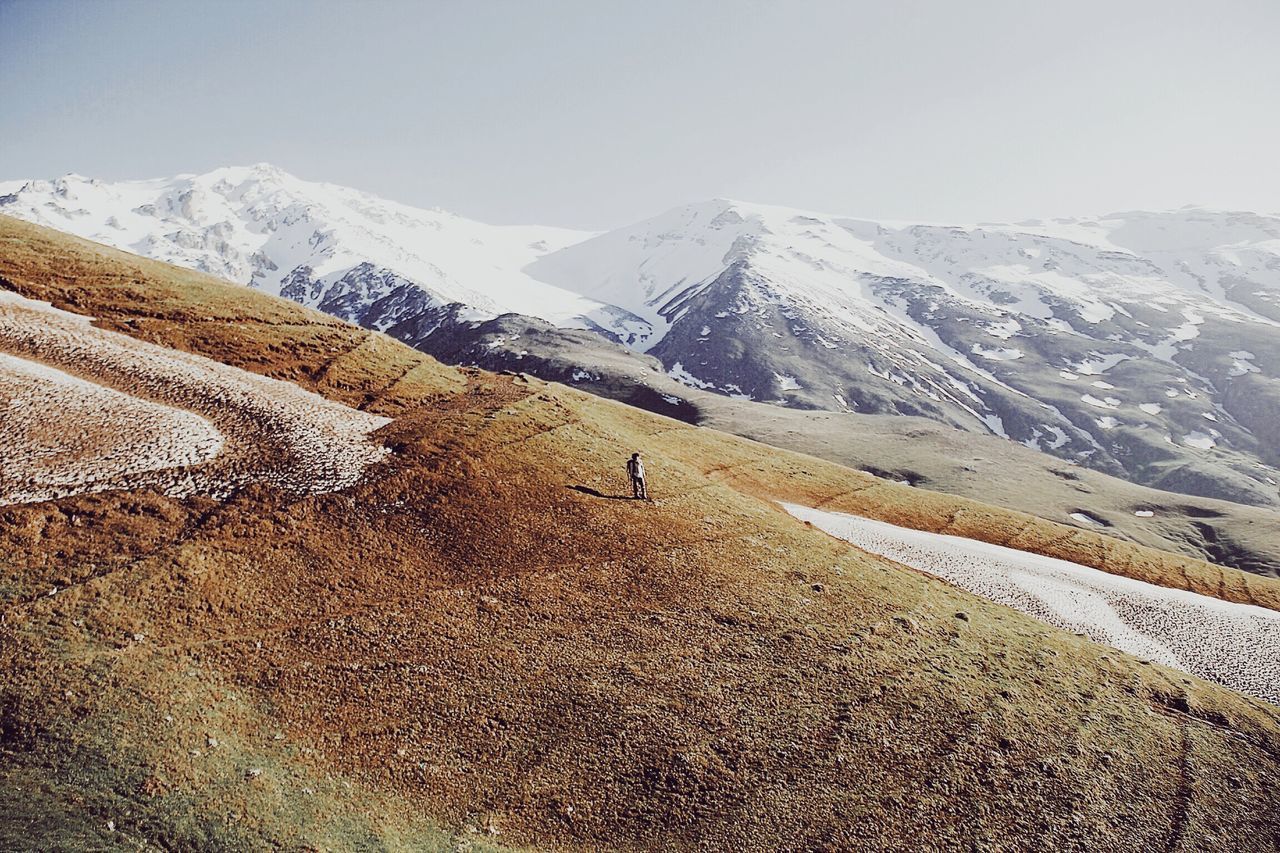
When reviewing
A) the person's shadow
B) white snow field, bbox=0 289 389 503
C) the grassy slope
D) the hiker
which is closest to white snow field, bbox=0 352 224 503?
white snow field, bbox=0 289 389 503

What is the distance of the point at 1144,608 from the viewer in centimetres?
3934

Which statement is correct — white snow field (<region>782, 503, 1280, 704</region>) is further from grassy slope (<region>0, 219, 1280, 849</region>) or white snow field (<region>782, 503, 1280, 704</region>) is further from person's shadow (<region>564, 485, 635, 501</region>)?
person's shadow (<region>564, 485, 635, 501</region>)

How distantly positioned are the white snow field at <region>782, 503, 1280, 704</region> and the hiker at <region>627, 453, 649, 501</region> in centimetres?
1727

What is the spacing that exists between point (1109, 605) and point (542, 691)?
37.5m

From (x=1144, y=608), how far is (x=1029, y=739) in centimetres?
2418

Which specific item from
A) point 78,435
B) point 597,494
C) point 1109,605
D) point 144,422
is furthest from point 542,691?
point 1109,605

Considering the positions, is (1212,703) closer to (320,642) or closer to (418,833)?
(418,833)

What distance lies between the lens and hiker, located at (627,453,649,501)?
35.4 m

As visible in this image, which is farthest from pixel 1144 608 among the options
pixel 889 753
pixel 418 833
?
pixel 418 833

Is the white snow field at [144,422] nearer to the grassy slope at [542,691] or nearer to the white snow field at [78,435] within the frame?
the white snow field at [78,435]

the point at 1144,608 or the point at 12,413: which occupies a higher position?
the point at 12,413

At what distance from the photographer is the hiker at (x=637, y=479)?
116ft

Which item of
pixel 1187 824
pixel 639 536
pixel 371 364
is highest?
pixel 371 364

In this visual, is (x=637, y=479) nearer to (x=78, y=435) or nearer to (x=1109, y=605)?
(x=78, y=435)
